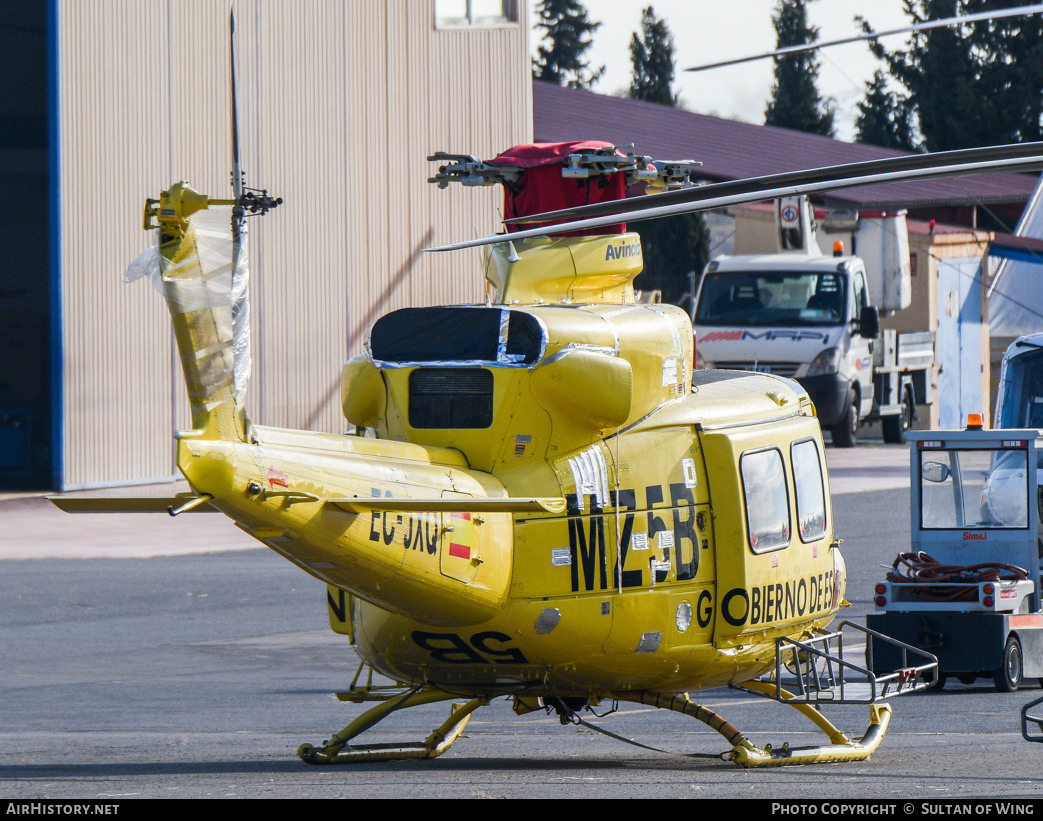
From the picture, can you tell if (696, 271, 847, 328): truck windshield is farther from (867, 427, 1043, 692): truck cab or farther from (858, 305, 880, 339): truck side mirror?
(867, 427, 1043, 692): truck cab

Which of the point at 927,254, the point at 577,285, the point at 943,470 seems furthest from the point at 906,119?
the point at 577,285

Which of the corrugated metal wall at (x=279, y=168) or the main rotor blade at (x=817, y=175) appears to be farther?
the corrugated metal wall at (x=279, y=168)

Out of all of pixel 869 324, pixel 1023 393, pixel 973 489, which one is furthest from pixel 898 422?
pixel 973 489

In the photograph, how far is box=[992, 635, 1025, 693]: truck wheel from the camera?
13508mm

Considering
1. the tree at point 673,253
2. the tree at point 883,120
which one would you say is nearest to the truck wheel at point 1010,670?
the tree at point 673,253

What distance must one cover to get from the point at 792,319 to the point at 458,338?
2263 cm

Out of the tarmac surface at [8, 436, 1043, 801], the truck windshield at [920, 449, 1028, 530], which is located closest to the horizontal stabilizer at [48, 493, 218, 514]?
the tarmac surface at [8, 436, 1043, 801]

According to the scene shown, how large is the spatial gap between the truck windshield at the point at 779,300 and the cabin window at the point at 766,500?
21275 millimetres

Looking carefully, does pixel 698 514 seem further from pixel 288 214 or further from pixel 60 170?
pixel 288 214

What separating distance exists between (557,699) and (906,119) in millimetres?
60077

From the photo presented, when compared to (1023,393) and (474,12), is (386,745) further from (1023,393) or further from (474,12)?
(474,12)

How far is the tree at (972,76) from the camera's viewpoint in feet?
195

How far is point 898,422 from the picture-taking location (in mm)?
34656

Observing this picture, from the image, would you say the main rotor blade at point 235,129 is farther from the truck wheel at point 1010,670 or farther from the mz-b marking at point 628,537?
the truck wheel at point 1010,670
